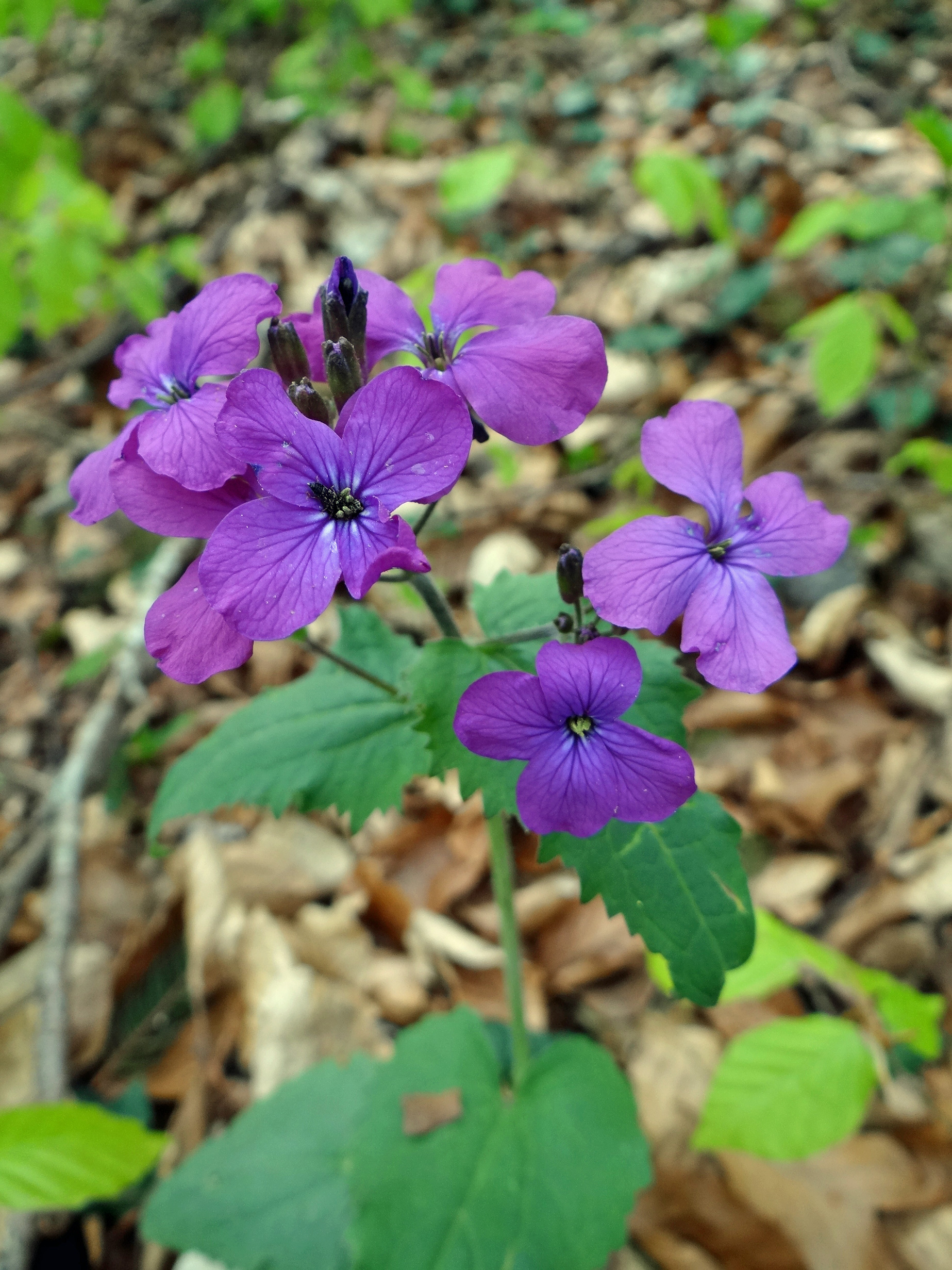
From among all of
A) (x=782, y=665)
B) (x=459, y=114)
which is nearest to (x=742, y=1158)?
(x=782, y=665)

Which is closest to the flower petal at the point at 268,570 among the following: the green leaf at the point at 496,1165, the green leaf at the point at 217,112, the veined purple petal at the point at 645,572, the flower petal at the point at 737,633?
the veined purple petal at the point at 645,572

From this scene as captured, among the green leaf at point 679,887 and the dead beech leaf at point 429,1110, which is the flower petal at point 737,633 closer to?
the green leaf at point 679,887

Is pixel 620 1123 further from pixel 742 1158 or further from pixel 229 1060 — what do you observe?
pixel 229 1060

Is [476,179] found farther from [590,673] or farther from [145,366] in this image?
[590,673]

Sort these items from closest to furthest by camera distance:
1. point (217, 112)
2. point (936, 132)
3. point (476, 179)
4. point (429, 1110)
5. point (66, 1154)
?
point (66, 1154) < point (429, 1110) < point (936, 132) < point (476, 179) < point (217, 112)

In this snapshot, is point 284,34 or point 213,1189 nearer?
point 213,1189

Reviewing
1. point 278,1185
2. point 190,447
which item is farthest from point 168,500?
point 278,1185
